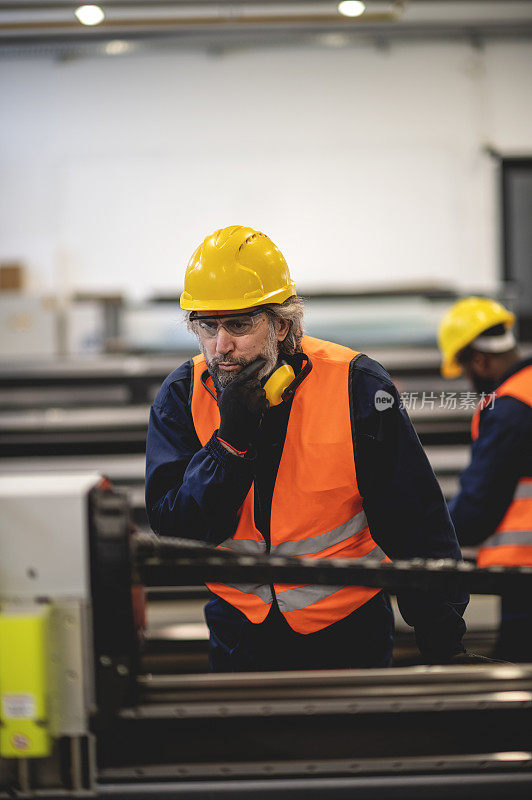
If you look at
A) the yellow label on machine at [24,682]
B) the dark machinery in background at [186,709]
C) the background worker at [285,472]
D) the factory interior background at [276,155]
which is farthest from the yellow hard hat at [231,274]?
the factory interior background at [276,155]

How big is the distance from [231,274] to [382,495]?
524mm

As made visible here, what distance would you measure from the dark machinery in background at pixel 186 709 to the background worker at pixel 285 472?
353 millimetres

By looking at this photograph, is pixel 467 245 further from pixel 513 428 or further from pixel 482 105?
pixel 513 428

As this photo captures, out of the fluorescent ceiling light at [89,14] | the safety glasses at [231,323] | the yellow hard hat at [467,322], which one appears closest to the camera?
the safety glasses at [231,323]

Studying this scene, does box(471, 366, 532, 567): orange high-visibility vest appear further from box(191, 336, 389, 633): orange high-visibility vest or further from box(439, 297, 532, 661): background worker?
box(191, 336, 389, 633): orange high-visibility vest

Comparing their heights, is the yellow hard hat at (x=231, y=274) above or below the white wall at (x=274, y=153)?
below

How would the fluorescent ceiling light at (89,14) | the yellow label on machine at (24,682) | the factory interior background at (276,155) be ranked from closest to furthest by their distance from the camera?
the yellow label on machine at (24,682) < the fluorescent ceiling light at (89,14) < the factory interior background at (276,155)

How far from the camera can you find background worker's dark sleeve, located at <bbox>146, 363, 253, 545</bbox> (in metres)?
1.28

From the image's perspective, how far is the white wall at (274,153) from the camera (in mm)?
5129

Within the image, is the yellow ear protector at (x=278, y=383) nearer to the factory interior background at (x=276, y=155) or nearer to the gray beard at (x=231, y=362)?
the gray beard at (x=231, y=362)

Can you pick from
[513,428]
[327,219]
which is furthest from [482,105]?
[513,428]

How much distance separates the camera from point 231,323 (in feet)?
4.60

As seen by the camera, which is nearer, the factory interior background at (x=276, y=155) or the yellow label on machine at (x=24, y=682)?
the yellow label on machine at (x=24, y=682)

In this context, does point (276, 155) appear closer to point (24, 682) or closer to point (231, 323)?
point (231, 323)
